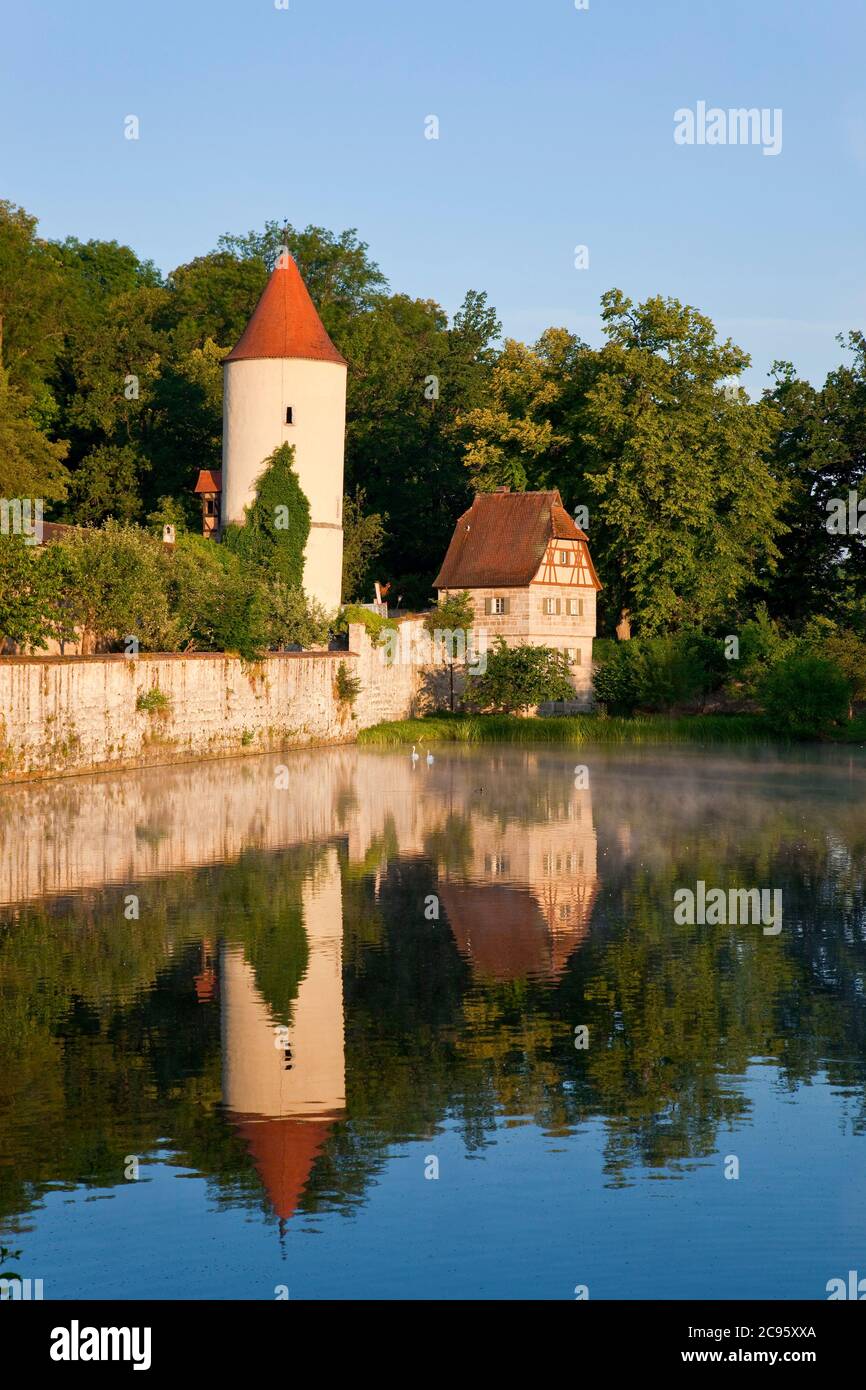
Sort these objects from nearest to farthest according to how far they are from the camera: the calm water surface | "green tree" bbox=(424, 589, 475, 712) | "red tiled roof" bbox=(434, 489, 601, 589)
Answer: the calm water surface < "green tree" bbox=(424, 589, 475, 712) < "red tiled roof" bbox=(434, 489, 601, 589)

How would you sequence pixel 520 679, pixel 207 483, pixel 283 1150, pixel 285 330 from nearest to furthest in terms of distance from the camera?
pixel 283 1150
pixel 520 679
pixel 285 330
pixel 207 483

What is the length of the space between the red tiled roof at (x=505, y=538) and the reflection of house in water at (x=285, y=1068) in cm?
4991

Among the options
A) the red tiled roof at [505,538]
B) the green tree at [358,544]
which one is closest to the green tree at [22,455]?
the green tree at [358,544]

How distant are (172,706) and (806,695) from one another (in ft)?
79.4

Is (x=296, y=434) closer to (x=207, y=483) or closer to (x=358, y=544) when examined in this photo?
(x=207, y=483)

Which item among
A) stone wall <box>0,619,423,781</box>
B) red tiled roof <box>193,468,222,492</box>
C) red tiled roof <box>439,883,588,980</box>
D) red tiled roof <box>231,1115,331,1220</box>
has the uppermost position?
red tiled roof <box>193,468,222,492</box>

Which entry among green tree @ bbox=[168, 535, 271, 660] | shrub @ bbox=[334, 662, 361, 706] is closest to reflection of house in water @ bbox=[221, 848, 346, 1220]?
green tree @ bbox=[168, 535, 271, 660]

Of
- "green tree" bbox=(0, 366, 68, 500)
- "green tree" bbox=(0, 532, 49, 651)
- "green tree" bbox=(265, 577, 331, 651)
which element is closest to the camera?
"green tree" bbox=(0, 532, 49, 651)

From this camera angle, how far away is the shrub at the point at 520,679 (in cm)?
6400

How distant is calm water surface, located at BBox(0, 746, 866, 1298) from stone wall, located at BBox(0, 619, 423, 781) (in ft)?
33.4

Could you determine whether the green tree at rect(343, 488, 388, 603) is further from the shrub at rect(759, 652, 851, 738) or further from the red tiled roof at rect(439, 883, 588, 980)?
the red tiled roof at rect(439, 883, 588, 980)

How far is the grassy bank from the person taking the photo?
5838 centimetres

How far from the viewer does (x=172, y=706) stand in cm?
4388

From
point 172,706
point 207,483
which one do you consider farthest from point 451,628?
point 172,706
